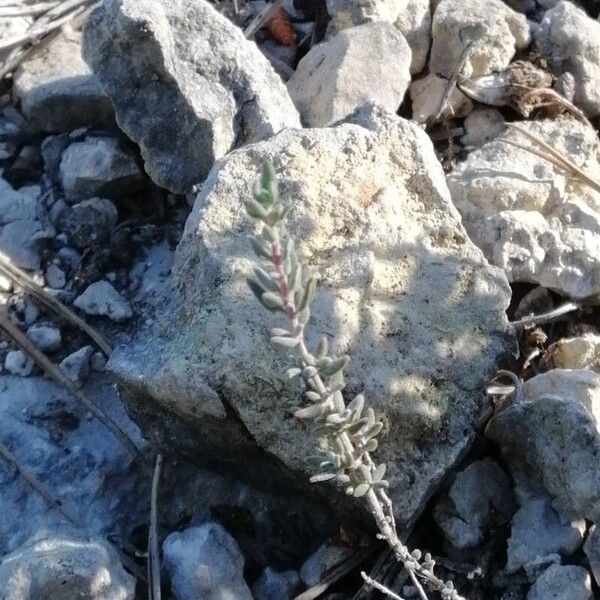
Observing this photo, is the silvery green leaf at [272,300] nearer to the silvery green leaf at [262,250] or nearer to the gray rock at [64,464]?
the silvery green leaf at [262,250]

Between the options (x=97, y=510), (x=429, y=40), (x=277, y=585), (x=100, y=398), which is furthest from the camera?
(x=429, y=40)

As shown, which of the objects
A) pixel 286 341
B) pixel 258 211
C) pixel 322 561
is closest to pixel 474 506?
pixel 322 561

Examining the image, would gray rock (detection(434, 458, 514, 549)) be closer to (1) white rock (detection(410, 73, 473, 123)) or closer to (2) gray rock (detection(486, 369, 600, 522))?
(2) gray rock (detection(486, 369, 600, 522))

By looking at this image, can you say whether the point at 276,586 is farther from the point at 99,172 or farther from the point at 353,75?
the point at 353,75

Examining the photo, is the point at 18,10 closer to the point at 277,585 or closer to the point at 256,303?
the point at 256,303

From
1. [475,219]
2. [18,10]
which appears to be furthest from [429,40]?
[18,10]

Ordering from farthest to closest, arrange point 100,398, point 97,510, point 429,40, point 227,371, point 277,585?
point 429,40 < point 100,398 < point 97,510 < point 277,585 < point 227,371

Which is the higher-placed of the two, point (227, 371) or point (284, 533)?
point (227, 371)

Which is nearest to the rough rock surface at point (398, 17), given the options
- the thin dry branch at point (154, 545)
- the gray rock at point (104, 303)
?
the gray rock at point (104, 303)
